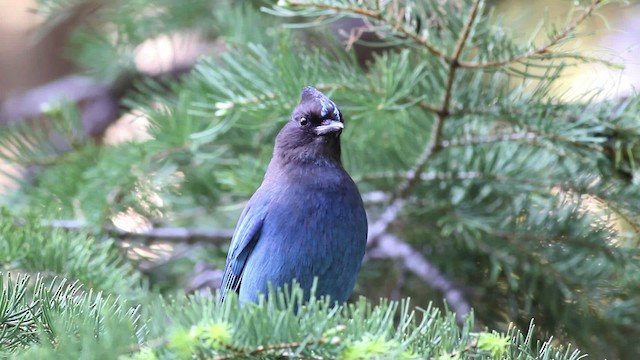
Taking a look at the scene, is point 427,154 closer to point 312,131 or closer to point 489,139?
point 489,139

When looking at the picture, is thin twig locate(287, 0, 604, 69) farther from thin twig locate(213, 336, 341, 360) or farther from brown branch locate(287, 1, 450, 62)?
thin twig locate(213, 336, 341, 360)

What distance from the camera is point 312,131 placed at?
2332 millimetres

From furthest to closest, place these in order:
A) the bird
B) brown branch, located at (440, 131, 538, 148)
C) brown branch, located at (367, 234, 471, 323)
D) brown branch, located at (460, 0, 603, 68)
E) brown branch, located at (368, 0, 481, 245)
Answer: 1. brown branch, located at (367, 234, 471, 323)
2. brown branch, located at (440, 131, 538, 148)
3. the bird
4. brown branch, located at (368, 0, 481, 245)
5. brown branch, located at (460, 0, 603, 68)

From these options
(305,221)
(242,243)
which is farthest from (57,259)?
(305,221)

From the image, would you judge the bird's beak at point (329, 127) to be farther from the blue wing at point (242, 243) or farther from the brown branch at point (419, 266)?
the brown branch at point (419, 266)

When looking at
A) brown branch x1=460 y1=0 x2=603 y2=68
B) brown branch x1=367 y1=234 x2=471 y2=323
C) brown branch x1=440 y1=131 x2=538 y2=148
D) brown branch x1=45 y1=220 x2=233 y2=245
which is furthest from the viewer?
brown branch x1=367 y1=234 x2=471 y2=323

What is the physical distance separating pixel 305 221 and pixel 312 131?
0.30m

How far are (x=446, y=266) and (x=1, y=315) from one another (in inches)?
62.1

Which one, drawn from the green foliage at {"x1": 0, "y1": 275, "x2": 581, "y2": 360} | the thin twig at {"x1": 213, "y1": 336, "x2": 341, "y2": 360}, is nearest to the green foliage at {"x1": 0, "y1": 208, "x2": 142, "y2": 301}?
the green foliage at {"x1": 0, "y1": 275, "x2": 581, "y2": 360}

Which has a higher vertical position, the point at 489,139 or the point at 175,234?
the point at 489,139

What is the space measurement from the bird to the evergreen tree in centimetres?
10

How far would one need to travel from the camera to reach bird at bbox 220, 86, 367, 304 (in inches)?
83.9

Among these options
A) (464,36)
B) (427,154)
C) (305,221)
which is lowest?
(305,221)

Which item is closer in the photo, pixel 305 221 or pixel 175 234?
pixel 305 221
